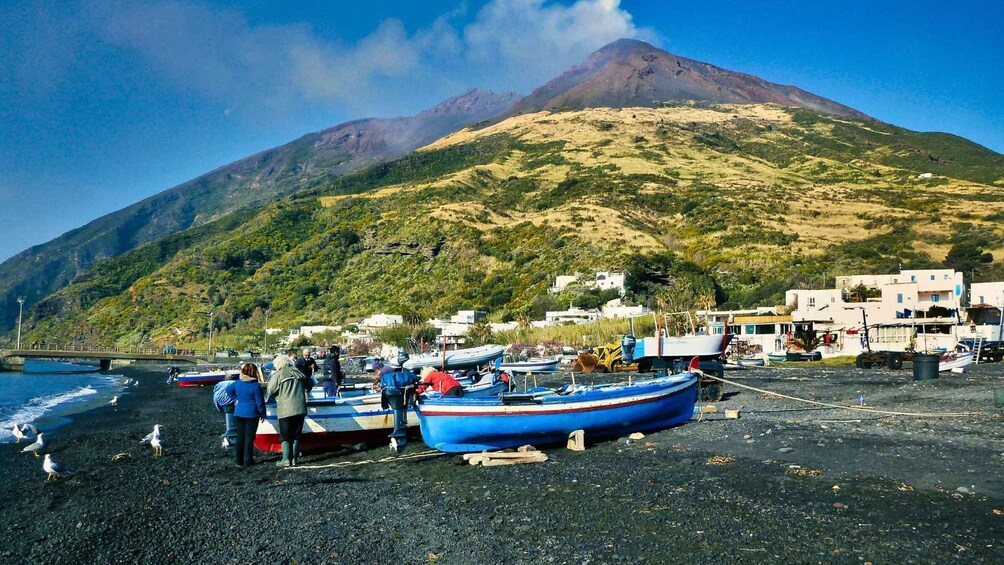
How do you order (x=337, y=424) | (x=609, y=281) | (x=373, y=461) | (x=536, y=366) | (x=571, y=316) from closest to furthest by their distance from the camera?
(x=373, y=461)
(x=337, y=424)
(x=536, y=366)
(x=571, y=316)
(x=609, y=281)

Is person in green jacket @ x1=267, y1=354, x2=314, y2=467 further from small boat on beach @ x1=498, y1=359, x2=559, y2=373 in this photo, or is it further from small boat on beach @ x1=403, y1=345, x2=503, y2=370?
small boat on beach @ x1=498, y1=359, x2=559, y2=373

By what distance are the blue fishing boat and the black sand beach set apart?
43 cm

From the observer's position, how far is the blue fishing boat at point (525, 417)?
39.4 feet

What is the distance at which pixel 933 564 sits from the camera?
19.3 feet

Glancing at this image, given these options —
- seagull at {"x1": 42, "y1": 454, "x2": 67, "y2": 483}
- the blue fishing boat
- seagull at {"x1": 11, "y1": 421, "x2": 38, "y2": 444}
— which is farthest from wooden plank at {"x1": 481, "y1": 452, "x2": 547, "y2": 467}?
seagull at {"x1": 11, "y1": 421, "x2": 38, "y2": 444}

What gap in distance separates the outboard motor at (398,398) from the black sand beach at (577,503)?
471mm

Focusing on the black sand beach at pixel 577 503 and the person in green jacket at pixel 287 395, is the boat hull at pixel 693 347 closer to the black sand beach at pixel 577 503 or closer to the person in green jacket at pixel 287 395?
the black sand beach at pixel 577 503

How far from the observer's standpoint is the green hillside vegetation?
244ft

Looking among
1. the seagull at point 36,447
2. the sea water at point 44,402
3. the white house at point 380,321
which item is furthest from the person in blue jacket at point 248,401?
the white house at point 380,321

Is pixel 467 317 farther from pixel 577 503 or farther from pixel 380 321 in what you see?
pixel 577 503

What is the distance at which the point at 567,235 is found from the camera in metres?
91.6

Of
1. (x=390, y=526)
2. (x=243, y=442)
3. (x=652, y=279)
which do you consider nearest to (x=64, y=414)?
A: (x=243, y=442)

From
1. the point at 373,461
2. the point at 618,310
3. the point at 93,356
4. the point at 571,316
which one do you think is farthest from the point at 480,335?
the point at 373,461

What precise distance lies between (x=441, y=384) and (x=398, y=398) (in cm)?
103
